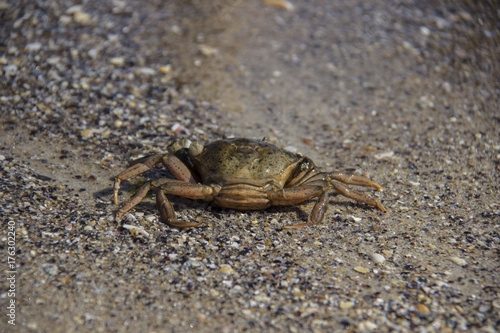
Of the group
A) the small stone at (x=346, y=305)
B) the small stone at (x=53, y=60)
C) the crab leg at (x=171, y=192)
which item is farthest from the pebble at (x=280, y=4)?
the small stone at (x=346, y=305)

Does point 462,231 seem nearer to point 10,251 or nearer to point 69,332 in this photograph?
point 69,332

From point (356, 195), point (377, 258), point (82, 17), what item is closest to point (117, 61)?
point (82, 17)

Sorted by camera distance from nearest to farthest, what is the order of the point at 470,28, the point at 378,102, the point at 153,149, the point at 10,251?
the point at 10,251 < the point at 153,149 < the point at 378,102 < the point at 470,28

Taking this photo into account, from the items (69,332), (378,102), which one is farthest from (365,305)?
(378,102)

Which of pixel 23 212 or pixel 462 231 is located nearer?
pixel 23 212

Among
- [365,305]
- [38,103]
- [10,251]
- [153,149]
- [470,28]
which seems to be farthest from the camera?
[470,28]

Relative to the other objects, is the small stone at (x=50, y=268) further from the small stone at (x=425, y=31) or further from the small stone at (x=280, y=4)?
the small stone at (x=425, y=31)

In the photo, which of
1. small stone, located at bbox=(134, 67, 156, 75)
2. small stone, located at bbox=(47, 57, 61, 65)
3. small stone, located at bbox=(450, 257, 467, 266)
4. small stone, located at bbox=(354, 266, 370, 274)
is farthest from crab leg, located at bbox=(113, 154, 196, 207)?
small stone, located at bbox=(47, 57, 61, 65)

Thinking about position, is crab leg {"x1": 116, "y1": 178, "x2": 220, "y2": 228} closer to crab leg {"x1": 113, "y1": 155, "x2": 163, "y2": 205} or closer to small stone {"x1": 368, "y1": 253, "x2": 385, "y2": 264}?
crab leg {"x1": 113, "y1": 155, "x2": 163, "y2": 205}
